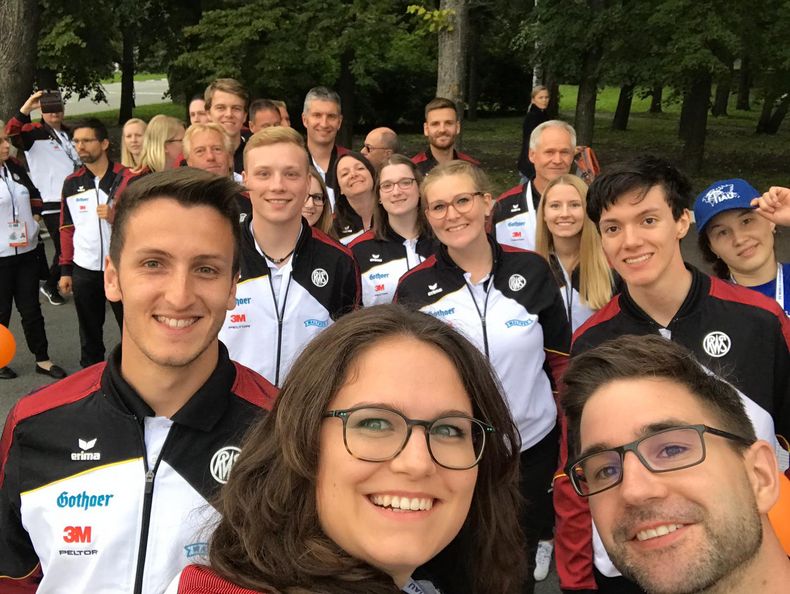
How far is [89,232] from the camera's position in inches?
263

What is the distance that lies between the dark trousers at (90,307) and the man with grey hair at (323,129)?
2.28 meters

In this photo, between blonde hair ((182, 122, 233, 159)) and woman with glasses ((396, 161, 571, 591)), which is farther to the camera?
blonde hair ((182, 122, 233, 159))

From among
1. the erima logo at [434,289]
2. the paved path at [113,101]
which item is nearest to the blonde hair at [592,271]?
the erima logo at [434,289]

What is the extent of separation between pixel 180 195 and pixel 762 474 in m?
1.90

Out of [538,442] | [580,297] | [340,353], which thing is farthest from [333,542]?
[580,297]

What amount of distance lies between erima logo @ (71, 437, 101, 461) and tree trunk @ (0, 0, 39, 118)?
12220 millimetres

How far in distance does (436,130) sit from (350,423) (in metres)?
5.90

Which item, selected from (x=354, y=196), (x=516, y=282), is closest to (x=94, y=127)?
(x=354, y=196)

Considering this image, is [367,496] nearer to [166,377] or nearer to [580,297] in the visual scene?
[166,377]

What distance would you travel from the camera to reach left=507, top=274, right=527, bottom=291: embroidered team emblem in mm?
3711

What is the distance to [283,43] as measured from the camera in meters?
16.4

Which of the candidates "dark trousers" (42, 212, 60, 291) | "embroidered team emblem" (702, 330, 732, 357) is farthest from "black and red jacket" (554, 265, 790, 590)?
"dark trousers" (42, 212, 60, 291)

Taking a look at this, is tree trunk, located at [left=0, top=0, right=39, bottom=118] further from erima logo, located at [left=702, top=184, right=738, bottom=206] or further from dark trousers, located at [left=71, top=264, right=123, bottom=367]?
erima logo, located at [left=702, top=184, right=738, bottom=206]

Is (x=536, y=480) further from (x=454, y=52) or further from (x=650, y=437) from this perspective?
(x=454, y=52)
